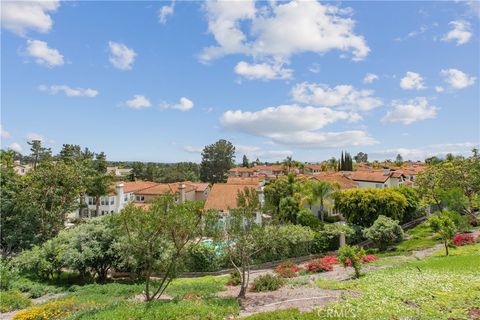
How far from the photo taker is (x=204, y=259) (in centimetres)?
2736

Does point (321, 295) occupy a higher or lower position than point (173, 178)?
lower

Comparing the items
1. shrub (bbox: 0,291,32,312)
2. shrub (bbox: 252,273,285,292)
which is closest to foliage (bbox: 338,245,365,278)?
shrub (bbox: 252,273,285,292)

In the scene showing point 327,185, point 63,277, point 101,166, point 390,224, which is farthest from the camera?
point 101,166

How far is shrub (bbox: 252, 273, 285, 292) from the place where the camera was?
60.8 feet

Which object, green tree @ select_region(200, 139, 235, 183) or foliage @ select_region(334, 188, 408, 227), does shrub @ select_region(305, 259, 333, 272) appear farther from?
Result: green tree @ select_region(200, 139, 235, 183)

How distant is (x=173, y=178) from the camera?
94.8 meters

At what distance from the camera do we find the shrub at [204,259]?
27000mm

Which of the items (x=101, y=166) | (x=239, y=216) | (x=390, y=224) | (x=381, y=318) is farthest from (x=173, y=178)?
(x=381, y=318)

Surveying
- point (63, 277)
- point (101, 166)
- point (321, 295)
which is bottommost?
point (63, 277)

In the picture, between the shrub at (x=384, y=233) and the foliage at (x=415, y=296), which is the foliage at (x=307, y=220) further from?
the foliage at (x=415, y=296)

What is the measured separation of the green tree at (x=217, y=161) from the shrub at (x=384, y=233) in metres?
60.0

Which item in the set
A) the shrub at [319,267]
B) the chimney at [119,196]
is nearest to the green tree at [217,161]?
the chimney at [119,196]

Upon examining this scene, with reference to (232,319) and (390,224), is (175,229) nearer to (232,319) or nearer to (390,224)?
(232,319)

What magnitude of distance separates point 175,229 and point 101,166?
44558mm
